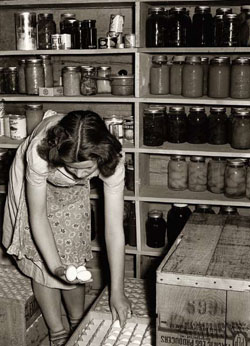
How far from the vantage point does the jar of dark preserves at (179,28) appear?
2.34m

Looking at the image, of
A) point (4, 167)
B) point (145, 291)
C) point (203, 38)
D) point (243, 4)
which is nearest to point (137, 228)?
point (145, 291)

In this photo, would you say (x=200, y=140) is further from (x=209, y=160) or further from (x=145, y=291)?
(x=145, y=291)

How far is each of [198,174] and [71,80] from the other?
77 centimetres

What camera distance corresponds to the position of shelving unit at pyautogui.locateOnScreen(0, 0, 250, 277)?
2330mm

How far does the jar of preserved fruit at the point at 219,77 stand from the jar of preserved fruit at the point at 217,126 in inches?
3.1

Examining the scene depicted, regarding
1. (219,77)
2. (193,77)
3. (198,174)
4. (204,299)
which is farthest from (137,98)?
(204,299)

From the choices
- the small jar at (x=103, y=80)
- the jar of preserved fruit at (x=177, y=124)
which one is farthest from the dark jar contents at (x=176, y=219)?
the small jar at (x=103, y=80)

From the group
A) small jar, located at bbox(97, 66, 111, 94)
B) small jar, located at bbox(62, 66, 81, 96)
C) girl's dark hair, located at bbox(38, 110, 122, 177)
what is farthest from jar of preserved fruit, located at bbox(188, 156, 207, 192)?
girl's dark hair, located at bbox(38, 110, 122, 177)

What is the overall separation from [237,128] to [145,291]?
2.85 feet

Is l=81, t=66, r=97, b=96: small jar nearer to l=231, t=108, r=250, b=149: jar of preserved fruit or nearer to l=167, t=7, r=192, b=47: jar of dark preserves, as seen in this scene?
l=167, t=7, r=192, b=47: jar of dark preserves

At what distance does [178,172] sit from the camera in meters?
2.55

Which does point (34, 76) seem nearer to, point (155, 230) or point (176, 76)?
point (176, 76)

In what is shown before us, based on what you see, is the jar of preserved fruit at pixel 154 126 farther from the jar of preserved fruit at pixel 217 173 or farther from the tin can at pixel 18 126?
the tin can at pixel 18 126

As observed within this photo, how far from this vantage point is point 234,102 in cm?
230
